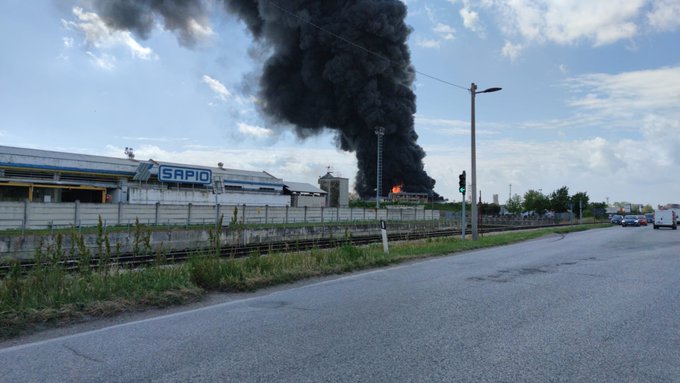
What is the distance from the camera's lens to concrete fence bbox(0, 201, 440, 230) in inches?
901

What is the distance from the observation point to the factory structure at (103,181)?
130ft

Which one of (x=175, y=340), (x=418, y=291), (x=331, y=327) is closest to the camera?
(x=175, y=340)

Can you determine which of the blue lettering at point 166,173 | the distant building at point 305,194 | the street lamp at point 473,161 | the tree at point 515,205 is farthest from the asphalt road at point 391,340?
the tree at point 515,205

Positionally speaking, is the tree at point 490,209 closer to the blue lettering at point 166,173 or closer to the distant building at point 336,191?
the distant building at point 336,191

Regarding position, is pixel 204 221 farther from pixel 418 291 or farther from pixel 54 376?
pixel 54 376

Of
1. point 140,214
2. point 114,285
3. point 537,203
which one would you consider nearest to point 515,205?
point 537,203

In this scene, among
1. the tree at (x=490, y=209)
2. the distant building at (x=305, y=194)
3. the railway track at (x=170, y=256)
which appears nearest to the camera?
the railway track at (x=170, y=256)

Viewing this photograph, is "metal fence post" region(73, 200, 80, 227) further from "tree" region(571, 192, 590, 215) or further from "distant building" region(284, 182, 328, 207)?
"tree" region(571, 192, 590, 215)

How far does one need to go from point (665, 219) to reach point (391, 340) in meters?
48.5

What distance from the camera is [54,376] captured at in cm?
384

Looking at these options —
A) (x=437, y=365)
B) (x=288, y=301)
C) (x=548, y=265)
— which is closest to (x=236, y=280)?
(x=288, y=301)

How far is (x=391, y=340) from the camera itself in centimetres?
483

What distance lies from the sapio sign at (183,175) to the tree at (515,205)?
69410 millimetres

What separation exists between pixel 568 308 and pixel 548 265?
218 inches
